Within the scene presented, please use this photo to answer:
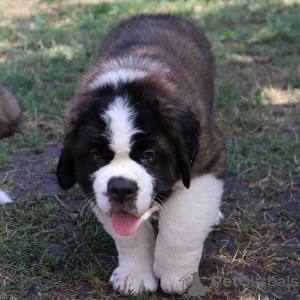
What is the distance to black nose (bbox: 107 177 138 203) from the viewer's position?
2.70 meters

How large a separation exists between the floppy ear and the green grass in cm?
87

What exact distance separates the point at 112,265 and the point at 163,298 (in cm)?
47

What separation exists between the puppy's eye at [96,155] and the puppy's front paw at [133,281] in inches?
32.6

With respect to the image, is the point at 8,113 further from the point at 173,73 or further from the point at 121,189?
the point at 121,189

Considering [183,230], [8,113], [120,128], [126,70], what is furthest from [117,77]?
[8,113]

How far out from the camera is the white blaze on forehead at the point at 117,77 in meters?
2.97

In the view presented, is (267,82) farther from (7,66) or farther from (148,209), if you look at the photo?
(148,209)

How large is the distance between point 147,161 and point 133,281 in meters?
0.86

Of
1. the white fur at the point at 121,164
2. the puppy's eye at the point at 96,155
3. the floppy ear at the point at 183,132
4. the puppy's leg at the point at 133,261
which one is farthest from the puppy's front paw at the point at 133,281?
the puppy's eye at the point at 96,155

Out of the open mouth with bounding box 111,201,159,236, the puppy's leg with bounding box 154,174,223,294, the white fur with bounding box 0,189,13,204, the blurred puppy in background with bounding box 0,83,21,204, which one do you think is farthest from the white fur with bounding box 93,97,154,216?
the blurred puppy in background with bounding box 0,83,21,204

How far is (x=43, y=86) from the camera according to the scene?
20.9ft

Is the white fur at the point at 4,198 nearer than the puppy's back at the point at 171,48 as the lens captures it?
No

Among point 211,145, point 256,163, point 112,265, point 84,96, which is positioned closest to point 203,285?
point 112,265

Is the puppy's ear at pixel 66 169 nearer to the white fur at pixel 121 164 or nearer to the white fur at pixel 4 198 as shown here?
the white fur at pixel 121 164
